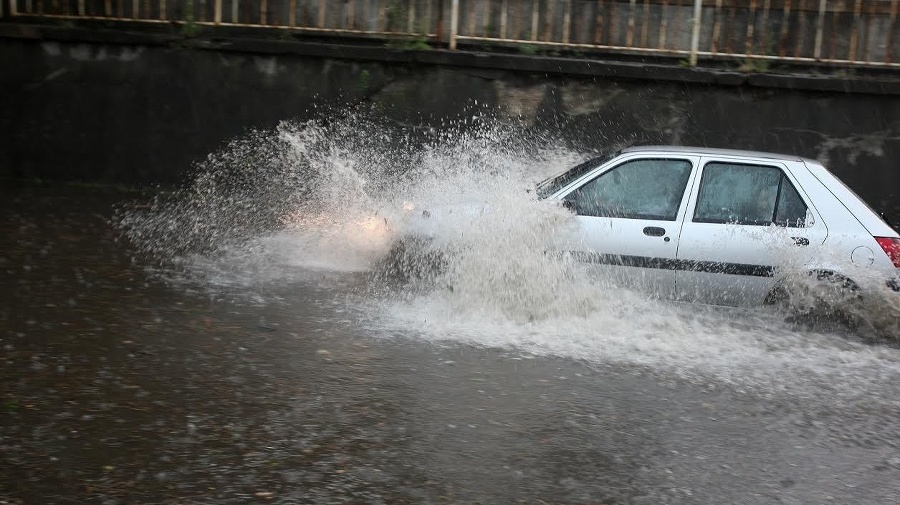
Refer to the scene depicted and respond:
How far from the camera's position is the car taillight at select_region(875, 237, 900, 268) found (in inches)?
289

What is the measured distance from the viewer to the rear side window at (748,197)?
761 centimetres

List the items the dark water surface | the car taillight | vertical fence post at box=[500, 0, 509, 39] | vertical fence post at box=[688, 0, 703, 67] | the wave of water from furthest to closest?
1. vertical fence post at box=[500, 0, 509, 39]
2. vertical fence post at box=[688, 0, 703, 67]
3. the car taillight
4. the wave of water
5. the dark water surface

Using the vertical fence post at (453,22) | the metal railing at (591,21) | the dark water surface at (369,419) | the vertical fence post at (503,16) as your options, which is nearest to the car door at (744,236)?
the dark water surface at (369,419)

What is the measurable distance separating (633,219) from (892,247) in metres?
1.93

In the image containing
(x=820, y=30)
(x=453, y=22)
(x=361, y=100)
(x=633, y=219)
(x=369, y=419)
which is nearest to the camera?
(x=369, y=419)

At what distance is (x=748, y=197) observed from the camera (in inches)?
303

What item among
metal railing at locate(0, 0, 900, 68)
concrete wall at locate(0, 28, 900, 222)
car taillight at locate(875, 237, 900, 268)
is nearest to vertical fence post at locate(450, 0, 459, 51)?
metal railing at locate(0, 0, 900, 68)

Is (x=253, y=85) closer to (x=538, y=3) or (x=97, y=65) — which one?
(x=97, y=65)

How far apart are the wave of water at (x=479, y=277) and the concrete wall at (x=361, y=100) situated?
3.39 ft

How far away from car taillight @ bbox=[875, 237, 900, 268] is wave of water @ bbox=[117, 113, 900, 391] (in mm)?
363

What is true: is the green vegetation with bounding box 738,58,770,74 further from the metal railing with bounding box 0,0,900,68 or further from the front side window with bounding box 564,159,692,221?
the front side window with bounding box 564,159,692,221

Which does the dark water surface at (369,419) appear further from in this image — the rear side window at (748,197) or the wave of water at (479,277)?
the rear side window at (748,197)

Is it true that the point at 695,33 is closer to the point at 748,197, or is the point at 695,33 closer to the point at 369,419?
the point at 748,197

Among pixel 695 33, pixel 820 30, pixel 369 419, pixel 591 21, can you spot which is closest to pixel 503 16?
pixel 591 21
